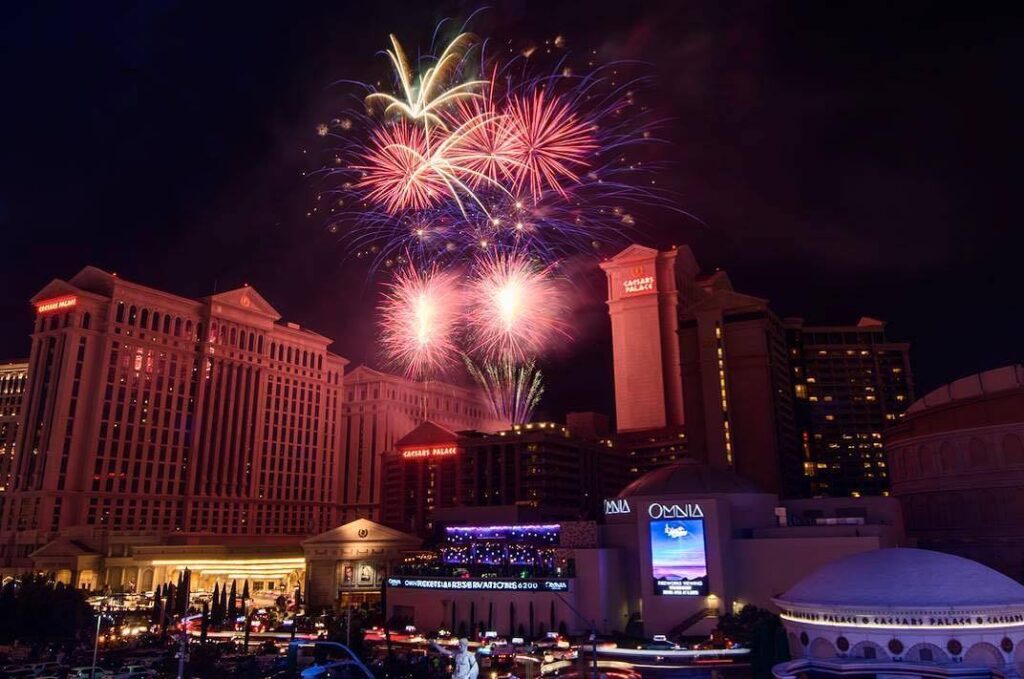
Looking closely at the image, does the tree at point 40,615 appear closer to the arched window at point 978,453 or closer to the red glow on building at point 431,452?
the red glow on building at point 431,452

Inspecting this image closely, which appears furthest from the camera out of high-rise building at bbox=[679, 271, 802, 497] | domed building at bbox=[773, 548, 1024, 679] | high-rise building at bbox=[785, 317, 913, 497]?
high-rise building at bbox=[785, 317, 913, 497]

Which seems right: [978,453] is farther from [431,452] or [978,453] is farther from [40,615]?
[431,452]

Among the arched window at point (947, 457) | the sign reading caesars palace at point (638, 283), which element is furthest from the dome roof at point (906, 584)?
the sign reading caesars palace at point (638, 283)

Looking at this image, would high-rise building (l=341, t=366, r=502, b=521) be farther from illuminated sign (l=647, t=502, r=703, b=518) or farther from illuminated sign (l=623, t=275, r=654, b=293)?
illuminated sign (l=647, t=502, r=703, b=518)

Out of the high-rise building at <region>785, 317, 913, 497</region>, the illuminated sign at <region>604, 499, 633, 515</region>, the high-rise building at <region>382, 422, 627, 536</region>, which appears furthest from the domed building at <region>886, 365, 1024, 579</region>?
the high-rise building at <region>785, 317, 913, 497</region>

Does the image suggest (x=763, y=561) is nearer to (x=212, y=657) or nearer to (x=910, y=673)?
(x=910, y=673)

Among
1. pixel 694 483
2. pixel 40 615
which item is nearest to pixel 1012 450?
pixel 694 483

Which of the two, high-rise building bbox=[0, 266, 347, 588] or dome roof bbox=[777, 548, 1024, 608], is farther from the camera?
high-rise building bbox=[0, 266, 347, 588]

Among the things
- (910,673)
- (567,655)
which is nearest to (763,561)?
(567,655)
